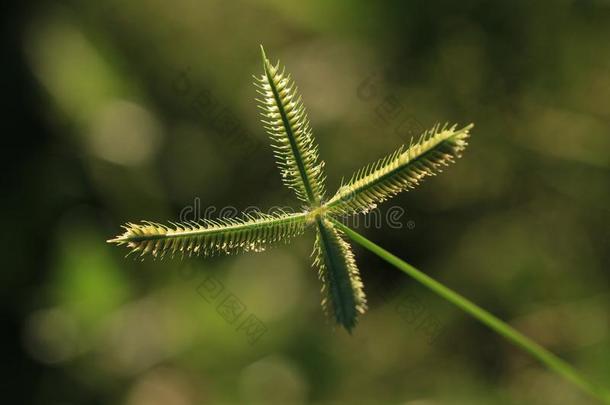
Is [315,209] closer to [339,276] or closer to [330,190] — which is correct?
[339,276]

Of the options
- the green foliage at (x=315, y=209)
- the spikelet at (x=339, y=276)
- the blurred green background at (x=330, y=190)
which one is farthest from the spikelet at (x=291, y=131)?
the blurred green background at (x=330, y=190)

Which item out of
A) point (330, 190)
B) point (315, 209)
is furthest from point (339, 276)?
point (330, 190)

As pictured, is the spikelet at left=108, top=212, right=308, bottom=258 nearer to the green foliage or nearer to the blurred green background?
the green foliage

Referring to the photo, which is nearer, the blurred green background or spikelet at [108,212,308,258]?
spikelet at [108,212,308,258]

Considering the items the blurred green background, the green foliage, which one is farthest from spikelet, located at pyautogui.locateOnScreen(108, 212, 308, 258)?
the blurred green background

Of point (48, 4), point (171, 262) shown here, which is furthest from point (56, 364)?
point (48, 4)

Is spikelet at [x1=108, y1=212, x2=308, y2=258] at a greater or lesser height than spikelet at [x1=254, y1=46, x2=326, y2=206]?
lesser

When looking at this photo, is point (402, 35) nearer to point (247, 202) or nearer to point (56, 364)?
point (247, 202)
